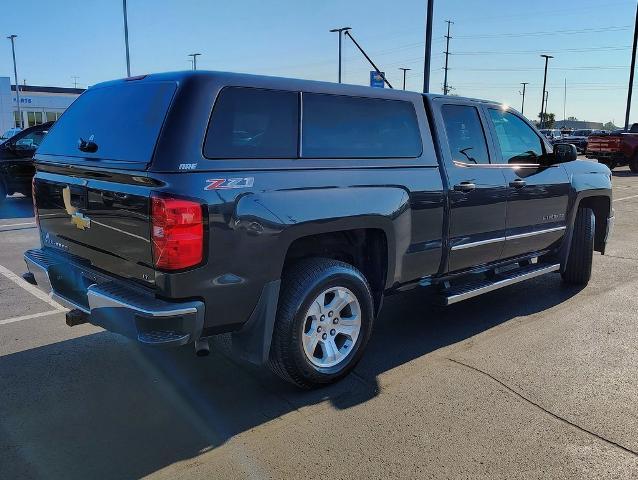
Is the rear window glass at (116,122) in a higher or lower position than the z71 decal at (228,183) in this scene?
higher

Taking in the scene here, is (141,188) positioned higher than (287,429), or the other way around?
(141,188)

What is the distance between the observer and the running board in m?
4.57

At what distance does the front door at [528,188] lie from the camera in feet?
16.8

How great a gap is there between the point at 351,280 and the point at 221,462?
4.64 feet

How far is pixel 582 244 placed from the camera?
20.0 feet

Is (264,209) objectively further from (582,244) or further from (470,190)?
(582,244)

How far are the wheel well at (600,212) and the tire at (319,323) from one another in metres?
3.73

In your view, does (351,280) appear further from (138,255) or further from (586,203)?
(586,203)

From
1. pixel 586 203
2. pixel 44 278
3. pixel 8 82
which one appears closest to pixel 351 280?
pixel 44 278

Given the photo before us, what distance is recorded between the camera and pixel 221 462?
9.59 feet

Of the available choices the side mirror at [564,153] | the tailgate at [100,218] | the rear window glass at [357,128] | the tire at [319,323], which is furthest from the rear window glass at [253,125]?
the side mirror at [564,153]

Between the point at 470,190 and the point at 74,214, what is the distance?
2.95 m

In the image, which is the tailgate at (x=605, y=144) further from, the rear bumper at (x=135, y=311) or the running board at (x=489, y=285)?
the rear bumper at (x=135, y=311)

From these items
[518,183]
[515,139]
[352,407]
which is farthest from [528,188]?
[352,407]
